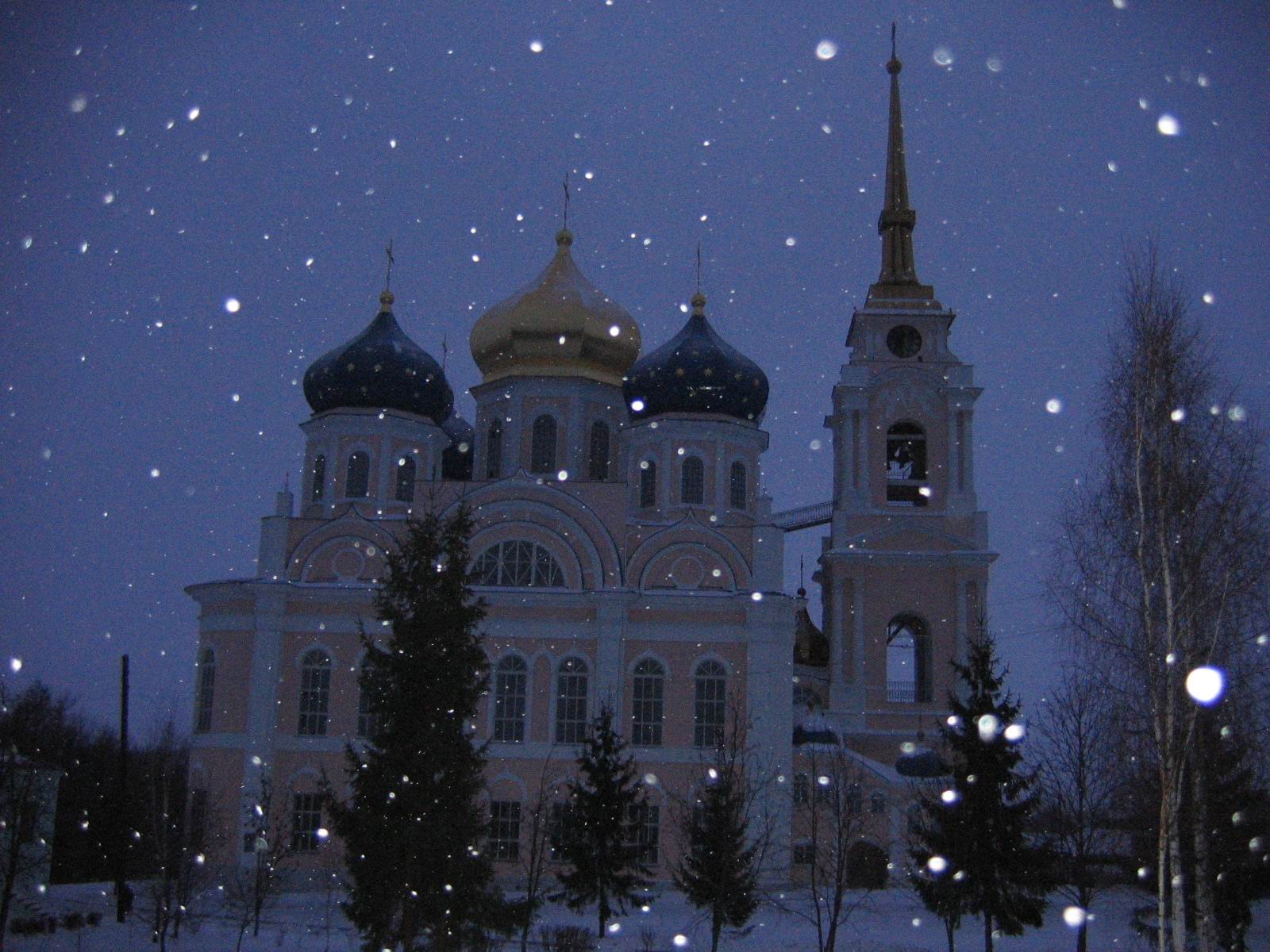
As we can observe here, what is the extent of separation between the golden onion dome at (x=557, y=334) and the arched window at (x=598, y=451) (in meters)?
1.21

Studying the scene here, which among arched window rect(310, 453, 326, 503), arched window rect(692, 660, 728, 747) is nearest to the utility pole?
arched window rect(310, 453, 326, 503)

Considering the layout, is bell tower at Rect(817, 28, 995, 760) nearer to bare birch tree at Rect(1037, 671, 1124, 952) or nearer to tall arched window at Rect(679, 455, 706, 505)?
tall arched window at Rect(679, 455, 706, 505)

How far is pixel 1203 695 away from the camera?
1435 centimetres

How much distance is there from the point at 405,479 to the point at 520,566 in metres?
5.39

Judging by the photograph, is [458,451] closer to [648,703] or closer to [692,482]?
[692,482]

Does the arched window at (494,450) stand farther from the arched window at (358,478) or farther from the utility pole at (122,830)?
the utility pole at (122,830)

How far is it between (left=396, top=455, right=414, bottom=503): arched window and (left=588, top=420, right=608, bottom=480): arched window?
14.8ft

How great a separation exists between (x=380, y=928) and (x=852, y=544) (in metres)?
19.9

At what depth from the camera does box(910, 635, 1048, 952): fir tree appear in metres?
18.7

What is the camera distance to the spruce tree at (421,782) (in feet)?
50.8

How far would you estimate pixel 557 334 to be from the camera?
35.2 m

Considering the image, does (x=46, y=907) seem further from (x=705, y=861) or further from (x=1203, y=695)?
(x=1203, y=695)

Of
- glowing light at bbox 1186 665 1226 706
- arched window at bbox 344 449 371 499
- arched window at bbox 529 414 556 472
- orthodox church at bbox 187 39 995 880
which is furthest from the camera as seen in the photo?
arched window at bbox 529 414 556 472

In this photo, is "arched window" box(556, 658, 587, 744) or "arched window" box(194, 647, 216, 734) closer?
"arched window" box(556, 658, 587, 744)
